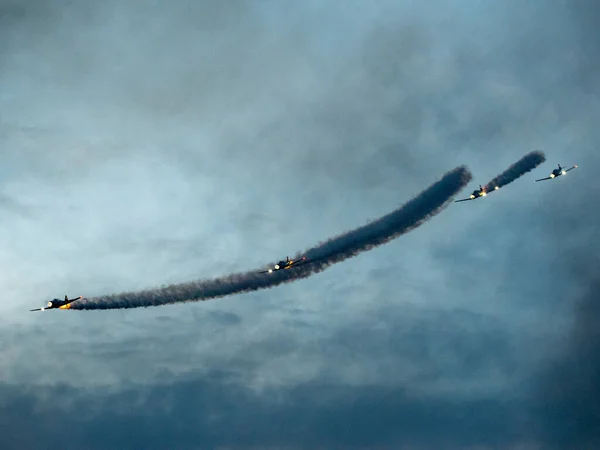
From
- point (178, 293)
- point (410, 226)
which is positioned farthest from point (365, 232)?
point (178, 293)

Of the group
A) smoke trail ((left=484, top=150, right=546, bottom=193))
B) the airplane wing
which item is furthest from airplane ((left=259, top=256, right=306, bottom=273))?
smoke trail ((left=484, top=150, right=546, bottom=193))

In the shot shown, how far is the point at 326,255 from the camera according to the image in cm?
12644

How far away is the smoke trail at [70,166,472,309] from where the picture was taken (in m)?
124

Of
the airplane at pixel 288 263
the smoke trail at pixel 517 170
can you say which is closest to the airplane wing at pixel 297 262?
the airplane at pixel 288 263

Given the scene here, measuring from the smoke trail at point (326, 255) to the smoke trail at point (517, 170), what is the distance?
116ft

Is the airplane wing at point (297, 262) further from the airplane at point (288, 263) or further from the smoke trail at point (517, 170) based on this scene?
the smoke trail at point (517, 170)

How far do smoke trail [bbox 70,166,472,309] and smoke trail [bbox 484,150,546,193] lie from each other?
35.3 meters

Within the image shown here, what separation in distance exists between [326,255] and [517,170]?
7560cm

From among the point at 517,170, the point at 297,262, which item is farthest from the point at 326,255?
the point at 517,170

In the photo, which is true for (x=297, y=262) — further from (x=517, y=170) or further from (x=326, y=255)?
(x=517, y=170)

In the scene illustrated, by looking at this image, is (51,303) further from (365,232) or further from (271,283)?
(365,232)

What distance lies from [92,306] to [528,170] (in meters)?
143

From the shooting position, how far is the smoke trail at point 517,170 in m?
151

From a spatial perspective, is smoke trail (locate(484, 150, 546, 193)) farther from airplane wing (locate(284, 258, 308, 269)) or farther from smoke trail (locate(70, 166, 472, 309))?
airplane wing (locate(284, 258, 308, 269))
